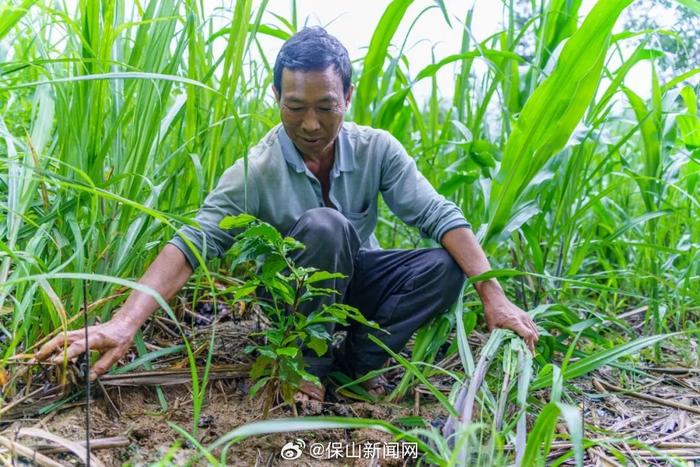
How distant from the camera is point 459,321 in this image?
4.61 feet

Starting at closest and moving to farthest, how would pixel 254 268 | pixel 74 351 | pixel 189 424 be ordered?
1. pixel 74 351
2. pixel 189 424
3. pixel 254 268

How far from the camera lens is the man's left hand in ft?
4.66

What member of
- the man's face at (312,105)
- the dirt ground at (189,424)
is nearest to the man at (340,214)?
the man's face at (312,105)

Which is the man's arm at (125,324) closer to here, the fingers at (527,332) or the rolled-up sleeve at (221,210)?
the rolled-up sleeve at (221,210)

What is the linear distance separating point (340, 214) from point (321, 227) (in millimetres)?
69

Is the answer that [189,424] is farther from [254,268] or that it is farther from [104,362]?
[254,268]

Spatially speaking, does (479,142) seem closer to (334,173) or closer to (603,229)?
(334,173)

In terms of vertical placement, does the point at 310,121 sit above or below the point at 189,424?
above

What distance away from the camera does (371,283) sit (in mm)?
1751

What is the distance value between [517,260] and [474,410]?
2.36ft

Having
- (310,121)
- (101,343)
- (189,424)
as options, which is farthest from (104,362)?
(310,121)

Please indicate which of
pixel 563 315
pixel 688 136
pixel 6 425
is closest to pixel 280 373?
pixel 6 425

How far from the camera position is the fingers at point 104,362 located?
1.23 m

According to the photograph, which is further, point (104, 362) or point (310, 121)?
point (310, 121)
